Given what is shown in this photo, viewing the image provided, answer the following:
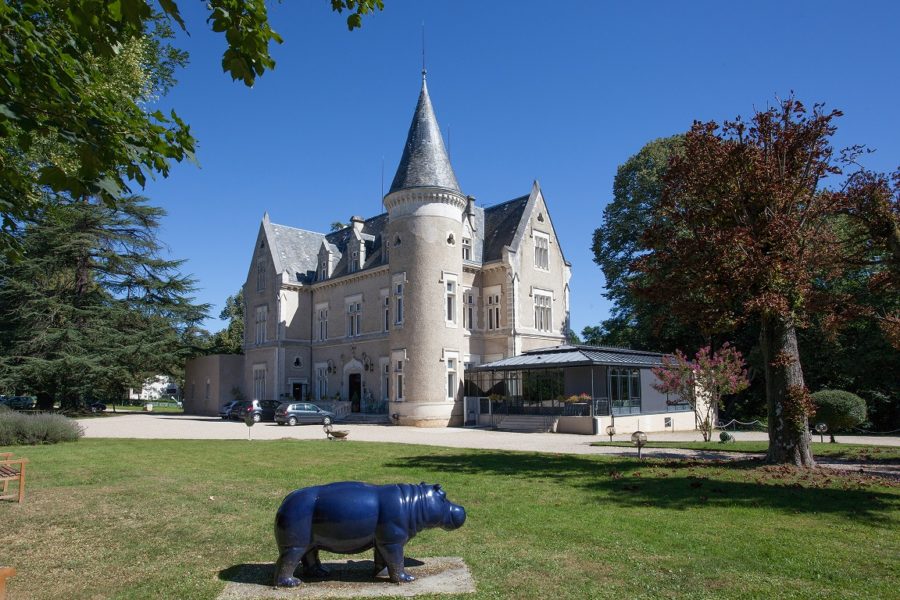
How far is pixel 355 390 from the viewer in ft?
127

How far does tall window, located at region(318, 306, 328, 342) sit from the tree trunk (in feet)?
102

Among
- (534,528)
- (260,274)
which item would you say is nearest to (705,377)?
(534,528)

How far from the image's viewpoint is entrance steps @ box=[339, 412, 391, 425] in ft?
112

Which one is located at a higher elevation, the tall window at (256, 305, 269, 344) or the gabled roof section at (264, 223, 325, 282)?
the gabled roof section at (264, 223, 325, 282)

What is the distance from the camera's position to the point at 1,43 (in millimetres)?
5551

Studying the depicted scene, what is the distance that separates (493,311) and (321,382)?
489 inches

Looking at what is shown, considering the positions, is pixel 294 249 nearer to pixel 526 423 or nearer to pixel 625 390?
pixel 526 423

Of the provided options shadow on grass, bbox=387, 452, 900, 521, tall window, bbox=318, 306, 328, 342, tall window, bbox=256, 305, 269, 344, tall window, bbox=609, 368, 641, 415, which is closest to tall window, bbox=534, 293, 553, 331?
tall window, bbox=609, 368, 641, 415

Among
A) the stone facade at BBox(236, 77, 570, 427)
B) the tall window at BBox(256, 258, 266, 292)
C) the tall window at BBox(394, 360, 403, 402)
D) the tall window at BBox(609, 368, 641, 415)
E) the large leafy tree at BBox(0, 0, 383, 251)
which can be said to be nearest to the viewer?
the large leafy tree at BBox(0, 0, 383, 251)

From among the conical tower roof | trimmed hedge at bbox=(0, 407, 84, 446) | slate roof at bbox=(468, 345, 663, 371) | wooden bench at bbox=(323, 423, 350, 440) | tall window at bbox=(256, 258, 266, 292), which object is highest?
the conical tower roof

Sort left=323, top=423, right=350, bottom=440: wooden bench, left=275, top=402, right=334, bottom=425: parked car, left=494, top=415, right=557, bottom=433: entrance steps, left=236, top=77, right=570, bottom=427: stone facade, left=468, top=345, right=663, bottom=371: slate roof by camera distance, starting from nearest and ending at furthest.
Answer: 1. left=323, top=423, right=350, bottom=440: wooden bench
2. left=468, top=345, right=663, bottom=371: slate roof
3. left=494, top=415, right=557, bottom=433: entrance steps
4. left=236, top=77, right=570, bottom=427: stone facade
5. left=275, top=402, right=334, bottom=425: parked car

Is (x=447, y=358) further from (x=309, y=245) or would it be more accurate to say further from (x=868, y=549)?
(x=868, y=549)

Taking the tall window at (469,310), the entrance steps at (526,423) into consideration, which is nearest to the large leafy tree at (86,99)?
the entrance steps at (526,423)

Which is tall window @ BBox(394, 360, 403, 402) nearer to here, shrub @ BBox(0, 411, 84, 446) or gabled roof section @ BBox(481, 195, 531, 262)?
gabled roof section @ BBox(481, 195, 531, 262)
